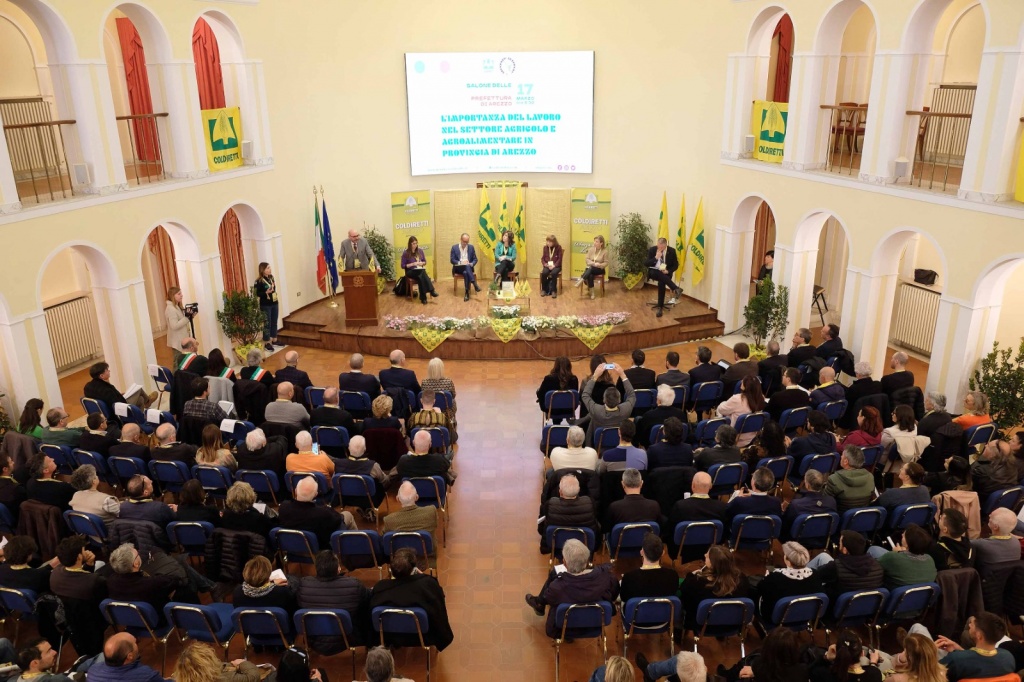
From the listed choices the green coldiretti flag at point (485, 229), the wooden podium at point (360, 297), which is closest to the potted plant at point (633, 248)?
the green coldiretti flag at point (485, 229)

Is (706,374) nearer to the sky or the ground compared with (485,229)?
nearer to the ground

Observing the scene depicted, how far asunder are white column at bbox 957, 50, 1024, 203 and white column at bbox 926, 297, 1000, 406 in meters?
1.44

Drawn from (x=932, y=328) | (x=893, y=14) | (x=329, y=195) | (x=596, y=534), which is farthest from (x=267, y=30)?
(x=932, y=328)

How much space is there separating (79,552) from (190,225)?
744 cm

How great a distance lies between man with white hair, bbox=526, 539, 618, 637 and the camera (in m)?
5.86

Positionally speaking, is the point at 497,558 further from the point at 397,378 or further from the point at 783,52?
the point at 783,52

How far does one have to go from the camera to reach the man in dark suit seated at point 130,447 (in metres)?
7.98

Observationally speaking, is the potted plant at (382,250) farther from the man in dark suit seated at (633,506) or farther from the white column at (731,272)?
the man in dark suit seated at (633,506)

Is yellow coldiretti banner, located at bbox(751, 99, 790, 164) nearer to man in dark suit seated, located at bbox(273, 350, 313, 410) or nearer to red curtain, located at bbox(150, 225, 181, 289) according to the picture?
man in dark suit seated, located at bbox(273, 350, 313, 410)

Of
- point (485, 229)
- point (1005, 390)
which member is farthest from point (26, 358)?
point (1005, 390)

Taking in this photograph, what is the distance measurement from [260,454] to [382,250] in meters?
8.64

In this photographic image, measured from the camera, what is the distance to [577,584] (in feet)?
19.5

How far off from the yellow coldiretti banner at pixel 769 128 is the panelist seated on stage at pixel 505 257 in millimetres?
4890

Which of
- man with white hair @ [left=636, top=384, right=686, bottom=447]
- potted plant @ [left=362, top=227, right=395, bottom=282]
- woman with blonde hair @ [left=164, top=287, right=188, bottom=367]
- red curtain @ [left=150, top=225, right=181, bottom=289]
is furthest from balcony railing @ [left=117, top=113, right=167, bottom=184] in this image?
man with white hair @ [left=636, top=384, right=686, bottom=447]
